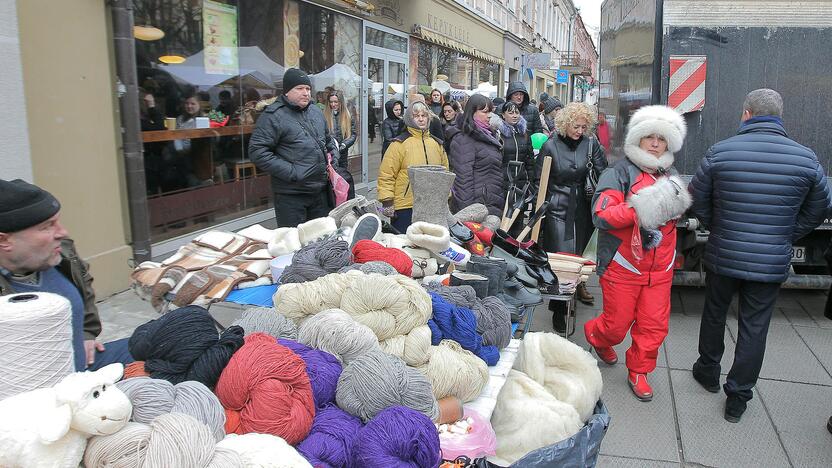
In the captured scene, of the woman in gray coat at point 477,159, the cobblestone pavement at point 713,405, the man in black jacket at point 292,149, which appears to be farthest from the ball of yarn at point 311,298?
the woman in gray coat at point 477,159

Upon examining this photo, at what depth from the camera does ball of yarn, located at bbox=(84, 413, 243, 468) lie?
1.53 m

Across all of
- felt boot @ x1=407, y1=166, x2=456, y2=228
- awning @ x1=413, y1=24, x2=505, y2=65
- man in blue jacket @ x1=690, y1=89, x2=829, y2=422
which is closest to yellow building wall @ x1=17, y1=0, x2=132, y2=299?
felt boot @ x1=407, y1=166, x2=456, y2=228

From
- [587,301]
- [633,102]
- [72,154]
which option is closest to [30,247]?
[72,154]

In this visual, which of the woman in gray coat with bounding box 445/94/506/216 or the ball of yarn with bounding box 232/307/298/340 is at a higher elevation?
the woman in gray coat with bounding box 445/94/506/216

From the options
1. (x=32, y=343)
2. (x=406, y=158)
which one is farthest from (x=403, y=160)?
(x=32, y=343)

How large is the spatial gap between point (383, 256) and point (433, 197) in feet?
3.23

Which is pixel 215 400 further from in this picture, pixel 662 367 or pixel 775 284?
pixel 662 367

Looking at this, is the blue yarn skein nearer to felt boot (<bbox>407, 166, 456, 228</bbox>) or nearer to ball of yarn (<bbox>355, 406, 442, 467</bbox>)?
ball of yarn (<bbox>355, 406, 442, 467</bbox>)

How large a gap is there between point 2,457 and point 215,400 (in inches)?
21.1

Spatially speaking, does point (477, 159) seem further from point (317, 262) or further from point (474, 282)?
point (317, 262)

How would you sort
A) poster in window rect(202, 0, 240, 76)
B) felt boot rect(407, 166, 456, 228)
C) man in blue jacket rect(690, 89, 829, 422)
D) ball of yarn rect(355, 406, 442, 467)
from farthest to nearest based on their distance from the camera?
poster in window rect(202, 0, 240, 76) → felt boot rect(407, 166, 456, 228) → man in blue jacket rect(690, 89, 829, 422) → ball of yarn rect(355, 406, 442, 467)

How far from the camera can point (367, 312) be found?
8.08ft

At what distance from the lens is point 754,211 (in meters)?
3.55

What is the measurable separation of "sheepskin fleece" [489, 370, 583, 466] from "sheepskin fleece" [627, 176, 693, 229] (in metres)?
1.31
